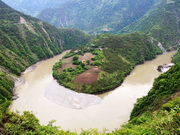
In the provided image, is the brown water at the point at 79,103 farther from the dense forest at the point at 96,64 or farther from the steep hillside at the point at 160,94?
the steep hillside at the point at 160,94

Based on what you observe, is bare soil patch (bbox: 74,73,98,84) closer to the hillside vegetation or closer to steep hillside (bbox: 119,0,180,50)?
the hillside vegetation

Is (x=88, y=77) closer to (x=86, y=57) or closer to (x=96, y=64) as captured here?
(x=96, y=64)

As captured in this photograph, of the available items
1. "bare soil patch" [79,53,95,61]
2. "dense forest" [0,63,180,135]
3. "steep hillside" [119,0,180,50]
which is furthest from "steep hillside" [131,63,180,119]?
"steep hillside" [119,0,180,50]

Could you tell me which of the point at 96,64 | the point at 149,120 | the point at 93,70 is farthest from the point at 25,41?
the point at 149,120

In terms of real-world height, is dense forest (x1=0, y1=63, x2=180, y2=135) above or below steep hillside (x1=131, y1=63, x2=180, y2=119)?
below

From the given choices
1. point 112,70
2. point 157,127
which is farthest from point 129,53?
point 157,127

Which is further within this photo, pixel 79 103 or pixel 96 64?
pixel 96 64
